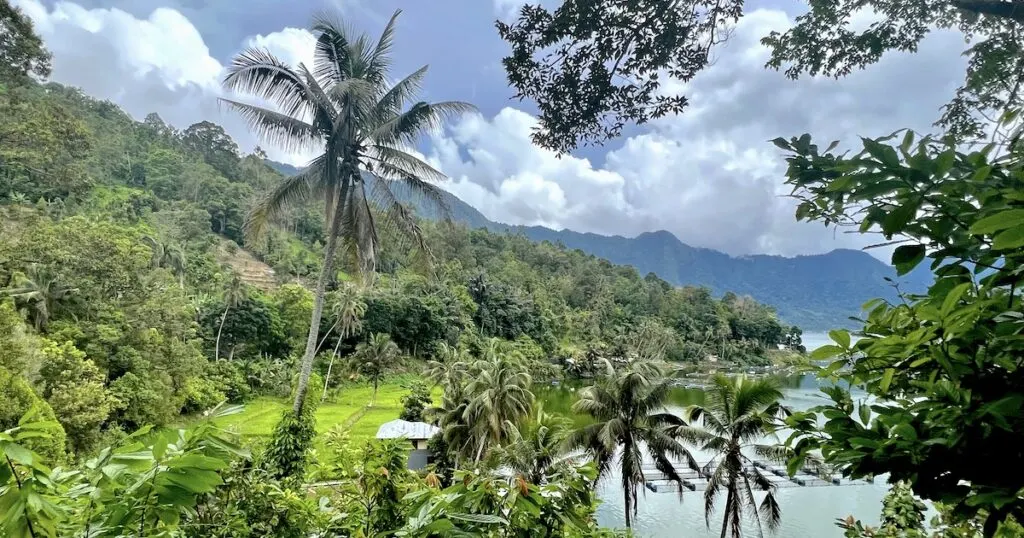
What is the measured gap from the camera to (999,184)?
0.83m

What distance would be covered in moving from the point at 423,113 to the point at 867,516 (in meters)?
18.5

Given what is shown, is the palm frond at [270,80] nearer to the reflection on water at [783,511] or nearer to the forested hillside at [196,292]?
the forested hillside at [196,292]

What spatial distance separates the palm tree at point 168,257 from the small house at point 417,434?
22.2m

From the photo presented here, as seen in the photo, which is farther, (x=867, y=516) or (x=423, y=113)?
(x=867, y=516)

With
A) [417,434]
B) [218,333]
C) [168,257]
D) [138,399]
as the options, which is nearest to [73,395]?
[138,399]

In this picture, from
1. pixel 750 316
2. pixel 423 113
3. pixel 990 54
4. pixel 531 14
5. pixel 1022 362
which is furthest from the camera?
pixel 750 316

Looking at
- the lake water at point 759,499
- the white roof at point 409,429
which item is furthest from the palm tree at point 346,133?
the lake water at point 759,499

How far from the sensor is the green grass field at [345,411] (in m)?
20.5

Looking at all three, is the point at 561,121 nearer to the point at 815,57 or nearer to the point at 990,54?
the point at 815,57

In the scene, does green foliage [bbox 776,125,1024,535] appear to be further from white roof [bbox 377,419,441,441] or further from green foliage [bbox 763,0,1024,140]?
white roof [bbox 377,419,441,441]

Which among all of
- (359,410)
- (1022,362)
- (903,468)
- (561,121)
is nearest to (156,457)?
(903,468)

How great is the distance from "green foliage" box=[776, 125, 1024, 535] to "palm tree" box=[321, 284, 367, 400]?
96.5 ft

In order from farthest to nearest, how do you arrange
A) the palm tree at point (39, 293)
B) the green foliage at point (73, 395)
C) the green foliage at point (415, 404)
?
the green foliage at point (415, 404) → the palm tree at point (39, 293) → the green foliage at point (73, 395)

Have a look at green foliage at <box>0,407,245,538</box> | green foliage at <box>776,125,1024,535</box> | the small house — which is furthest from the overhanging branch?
the small house
